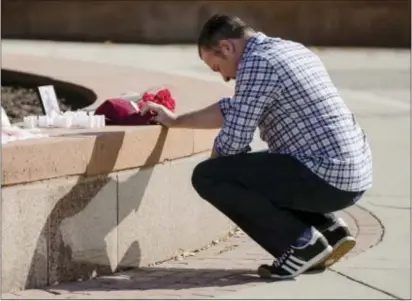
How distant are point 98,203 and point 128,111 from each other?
2.12 ft

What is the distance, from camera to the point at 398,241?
19.2 feet

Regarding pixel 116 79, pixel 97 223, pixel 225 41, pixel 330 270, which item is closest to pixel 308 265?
pixel 330 270

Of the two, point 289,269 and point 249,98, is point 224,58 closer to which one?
point 249,98

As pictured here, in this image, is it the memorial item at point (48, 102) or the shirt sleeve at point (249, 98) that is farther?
the memorial item at point (48, 102)

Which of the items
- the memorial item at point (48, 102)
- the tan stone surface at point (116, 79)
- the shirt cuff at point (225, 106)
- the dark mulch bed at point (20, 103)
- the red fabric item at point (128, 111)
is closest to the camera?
the shirt cuff at point (225, 106)

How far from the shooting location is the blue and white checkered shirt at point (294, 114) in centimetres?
477

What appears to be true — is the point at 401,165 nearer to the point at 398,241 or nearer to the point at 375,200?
the point at 375,200

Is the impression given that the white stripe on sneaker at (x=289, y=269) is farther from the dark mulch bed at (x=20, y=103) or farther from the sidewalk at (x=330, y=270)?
the dark mulch bed at (x=20, y=103)

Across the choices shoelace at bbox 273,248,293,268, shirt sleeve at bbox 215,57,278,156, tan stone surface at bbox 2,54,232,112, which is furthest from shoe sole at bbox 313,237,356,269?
tan stone surface at bbox 2,54,232,112

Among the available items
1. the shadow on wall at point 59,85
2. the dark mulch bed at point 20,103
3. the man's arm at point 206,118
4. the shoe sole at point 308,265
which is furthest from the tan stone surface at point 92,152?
the dark mulch bed at point 20,103

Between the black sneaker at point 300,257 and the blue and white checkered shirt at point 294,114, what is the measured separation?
0.97ft

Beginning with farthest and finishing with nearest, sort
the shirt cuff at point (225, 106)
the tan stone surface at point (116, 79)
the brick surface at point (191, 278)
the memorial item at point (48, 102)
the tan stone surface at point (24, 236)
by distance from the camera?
1. the tan stone surface at point (116, 79)
2. the memorial item at point (48, 102)
3. the shirt cuff at point (225, 106)
4. the brick surface at point (191, 278)
5. the tan stone surface at point (24, 236)

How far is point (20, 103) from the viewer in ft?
28.0

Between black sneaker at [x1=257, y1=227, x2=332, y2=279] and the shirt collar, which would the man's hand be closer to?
the shirt collar
